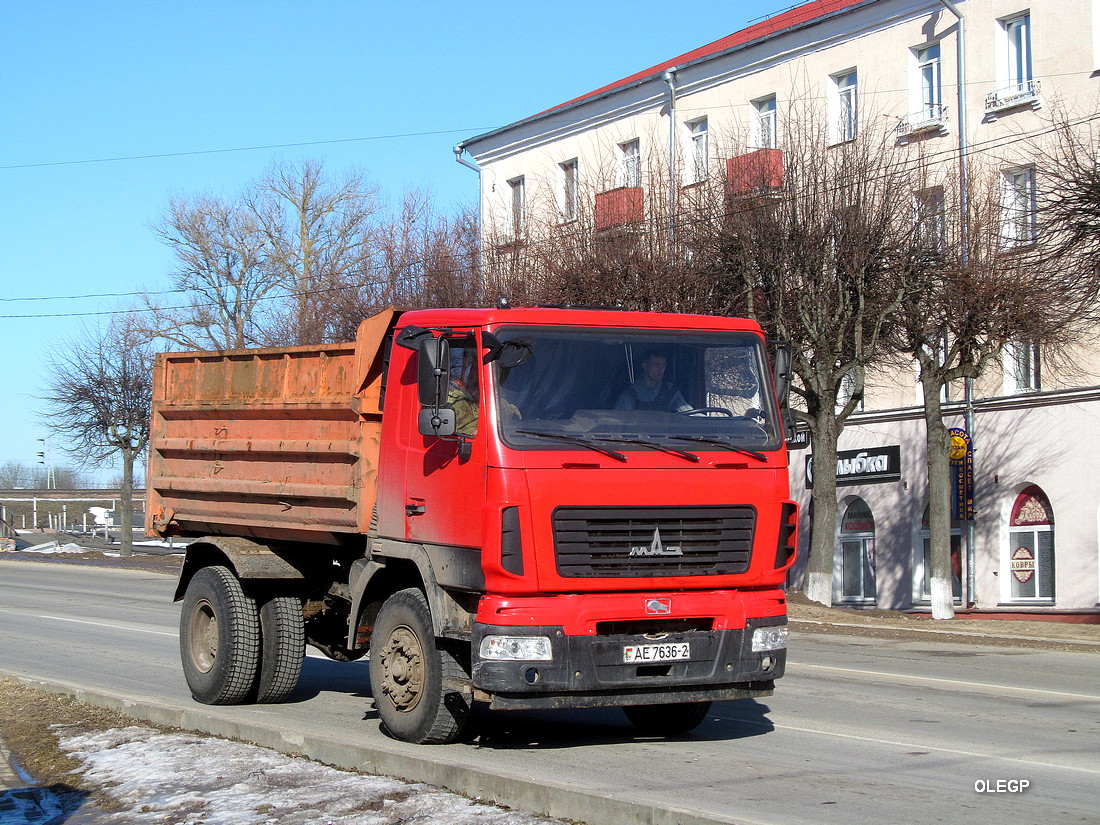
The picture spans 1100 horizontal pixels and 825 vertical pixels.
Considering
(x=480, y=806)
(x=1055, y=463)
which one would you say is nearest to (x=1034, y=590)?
(x=1055, y=463)

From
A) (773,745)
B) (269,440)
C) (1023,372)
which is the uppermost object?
(1023,372)

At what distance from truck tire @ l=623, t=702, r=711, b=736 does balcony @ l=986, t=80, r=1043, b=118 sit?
2129 cm

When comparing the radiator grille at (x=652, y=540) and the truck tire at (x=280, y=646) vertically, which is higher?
the radiator grille at (x=652, y=540)

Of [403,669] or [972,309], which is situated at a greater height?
[972,309]

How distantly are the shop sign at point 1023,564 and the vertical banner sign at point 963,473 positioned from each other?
1.24 meters

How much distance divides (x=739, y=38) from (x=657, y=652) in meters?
32.0

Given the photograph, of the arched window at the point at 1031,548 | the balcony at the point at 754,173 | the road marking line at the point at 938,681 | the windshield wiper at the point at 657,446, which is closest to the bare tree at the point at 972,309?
the balcony at the point at 754,173

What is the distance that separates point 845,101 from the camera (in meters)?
30.3

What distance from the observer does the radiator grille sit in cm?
722

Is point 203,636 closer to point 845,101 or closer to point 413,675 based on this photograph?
point 413,675

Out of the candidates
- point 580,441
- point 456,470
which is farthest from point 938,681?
point 456,470

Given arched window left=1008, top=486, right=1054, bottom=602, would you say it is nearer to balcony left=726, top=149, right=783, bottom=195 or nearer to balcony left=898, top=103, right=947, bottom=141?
balcony left=898, top=103, right=947, bottom=141

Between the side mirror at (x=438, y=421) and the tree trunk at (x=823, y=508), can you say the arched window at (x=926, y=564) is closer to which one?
the tree trunk at (x=823, y=508)

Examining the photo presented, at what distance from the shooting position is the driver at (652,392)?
7.80m
